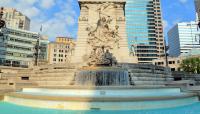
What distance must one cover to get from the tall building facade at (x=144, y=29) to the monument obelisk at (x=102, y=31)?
243 feet

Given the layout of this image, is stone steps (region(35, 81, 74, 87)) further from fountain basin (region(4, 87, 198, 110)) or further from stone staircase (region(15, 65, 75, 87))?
fountain basin (region(4, 87, 198, 110))

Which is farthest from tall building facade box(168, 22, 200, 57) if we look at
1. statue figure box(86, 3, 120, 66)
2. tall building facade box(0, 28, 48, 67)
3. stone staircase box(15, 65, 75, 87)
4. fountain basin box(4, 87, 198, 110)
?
fountain basin box(4, 87, 198, 110)

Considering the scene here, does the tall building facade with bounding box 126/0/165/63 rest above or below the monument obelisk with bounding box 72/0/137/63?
above

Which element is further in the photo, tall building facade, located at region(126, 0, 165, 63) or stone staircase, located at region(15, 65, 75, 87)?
tall building facade, located at region(126, 0, 165, 63)

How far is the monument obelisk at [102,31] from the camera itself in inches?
1202

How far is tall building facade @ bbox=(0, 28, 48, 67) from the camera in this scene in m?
70.6

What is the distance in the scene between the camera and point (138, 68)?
78.1ft

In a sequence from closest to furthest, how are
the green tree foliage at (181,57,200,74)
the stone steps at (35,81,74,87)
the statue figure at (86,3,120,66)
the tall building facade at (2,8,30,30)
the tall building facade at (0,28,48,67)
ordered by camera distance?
1. the stone steps at (35,81,74,87)
2. the statue figure at (86,3,120,66)
3. the green tree foliage at (181,57,200,74)
4. the tall building facade at (0,28,48,67)
5. the tall building facade at (2,8,30,30)

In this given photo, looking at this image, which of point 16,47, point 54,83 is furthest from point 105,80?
point 16,47

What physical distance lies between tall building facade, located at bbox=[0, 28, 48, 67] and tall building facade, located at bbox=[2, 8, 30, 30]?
94.9ft

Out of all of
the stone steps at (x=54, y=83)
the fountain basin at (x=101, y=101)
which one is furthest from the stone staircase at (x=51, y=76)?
the fountain basin at (x=101, y=101)

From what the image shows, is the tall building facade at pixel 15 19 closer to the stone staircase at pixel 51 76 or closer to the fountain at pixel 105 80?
the fountain at pixel 105 80

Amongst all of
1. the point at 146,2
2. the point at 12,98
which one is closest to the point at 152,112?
the point at 12,98

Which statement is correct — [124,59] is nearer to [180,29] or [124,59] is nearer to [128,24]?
[128,24]
